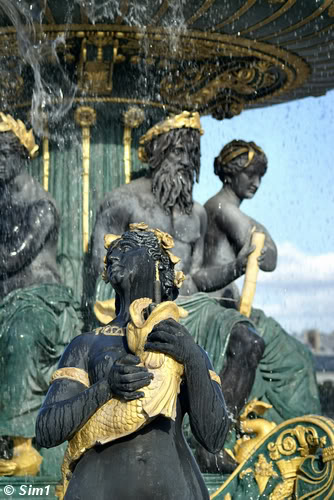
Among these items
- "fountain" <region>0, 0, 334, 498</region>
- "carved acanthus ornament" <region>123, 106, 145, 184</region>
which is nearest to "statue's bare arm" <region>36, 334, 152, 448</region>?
"fountain" <region>0, 0, 334, 498</region>

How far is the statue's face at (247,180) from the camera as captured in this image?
8.53 metres

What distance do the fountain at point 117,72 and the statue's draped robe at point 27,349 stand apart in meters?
0.73

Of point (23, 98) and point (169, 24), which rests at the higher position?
point (169, 24)

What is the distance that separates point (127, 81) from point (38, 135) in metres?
0.80

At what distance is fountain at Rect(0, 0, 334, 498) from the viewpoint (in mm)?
7844

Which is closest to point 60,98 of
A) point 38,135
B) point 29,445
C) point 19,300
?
point 38,135

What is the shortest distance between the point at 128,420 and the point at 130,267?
0.57m

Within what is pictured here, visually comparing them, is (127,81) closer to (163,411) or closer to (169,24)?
(169,24)

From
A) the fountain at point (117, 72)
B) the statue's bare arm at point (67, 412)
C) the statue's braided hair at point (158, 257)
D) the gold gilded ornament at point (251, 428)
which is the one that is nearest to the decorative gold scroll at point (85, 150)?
the fountain at point (117, 72)

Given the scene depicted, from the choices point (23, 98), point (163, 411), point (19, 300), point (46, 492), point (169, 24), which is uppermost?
point (169, 24)

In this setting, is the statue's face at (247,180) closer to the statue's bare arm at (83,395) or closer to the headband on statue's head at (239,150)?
the headband on statue's head at (239,150)

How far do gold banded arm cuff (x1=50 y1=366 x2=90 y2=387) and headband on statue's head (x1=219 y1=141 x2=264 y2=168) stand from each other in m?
5.16

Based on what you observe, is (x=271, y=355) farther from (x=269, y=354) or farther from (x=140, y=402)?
(x=140, y=402)

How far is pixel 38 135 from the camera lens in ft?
28.0
